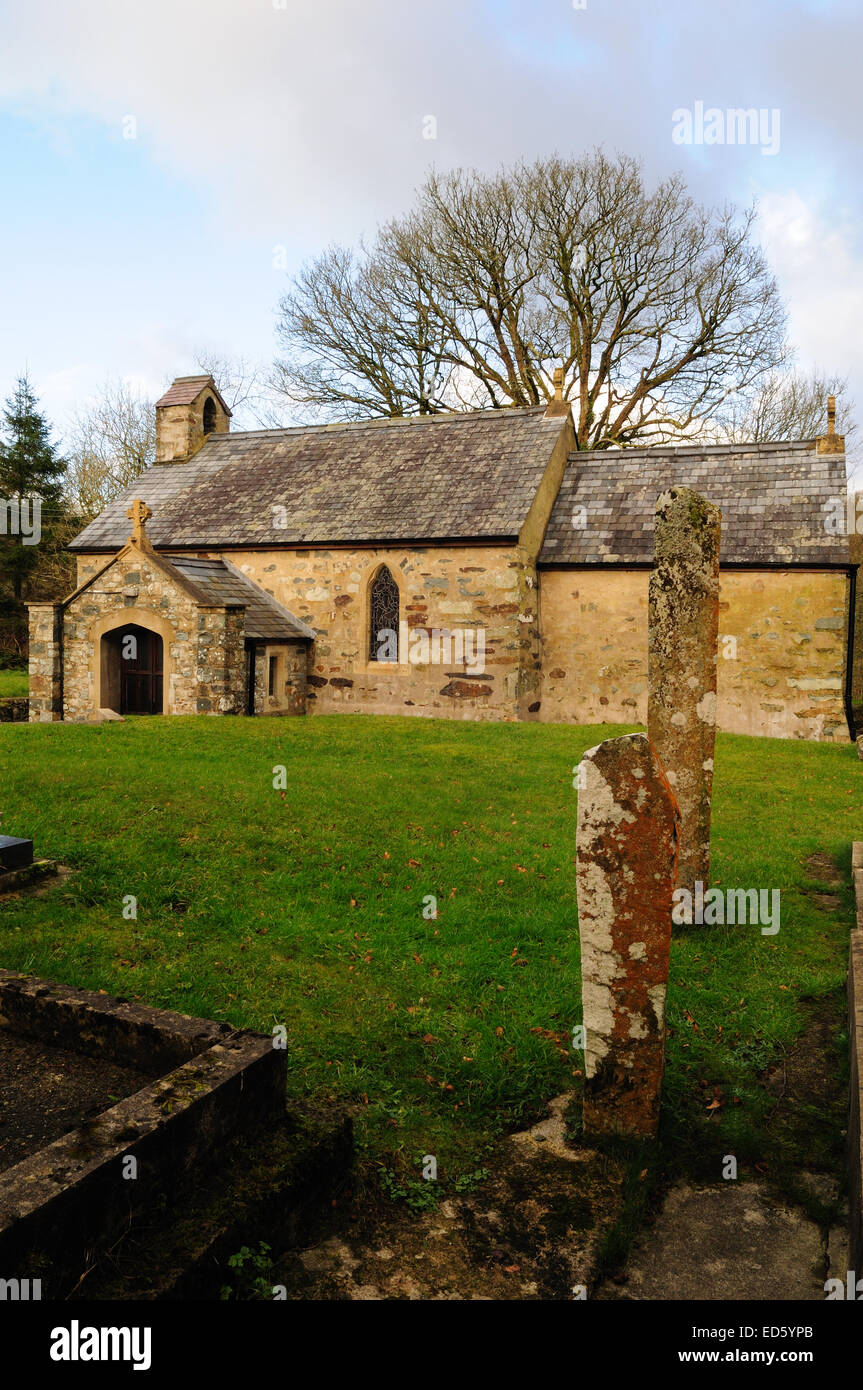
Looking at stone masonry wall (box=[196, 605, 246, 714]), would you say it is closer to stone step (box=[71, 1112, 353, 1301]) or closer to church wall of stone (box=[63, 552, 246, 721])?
church wall of stone (box=[63, 552, 246, 721])

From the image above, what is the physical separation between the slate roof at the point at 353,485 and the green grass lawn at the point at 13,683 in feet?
14.6

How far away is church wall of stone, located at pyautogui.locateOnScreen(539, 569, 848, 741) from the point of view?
630 inches

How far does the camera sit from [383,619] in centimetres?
1847

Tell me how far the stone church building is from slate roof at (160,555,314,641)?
0.25 feet

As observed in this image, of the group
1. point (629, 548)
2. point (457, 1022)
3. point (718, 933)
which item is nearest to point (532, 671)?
point (629, 548)

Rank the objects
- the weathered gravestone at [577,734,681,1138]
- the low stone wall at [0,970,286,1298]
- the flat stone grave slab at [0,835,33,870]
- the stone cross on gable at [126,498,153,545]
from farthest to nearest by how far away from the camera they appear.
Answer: the stone cross on gable at [126,498,153,545]
the flat stone grave slab at [0,835,33,870]
the weathered gravestone at [577,734,681,1138]
the low stone wall at [0,970,286,1298]

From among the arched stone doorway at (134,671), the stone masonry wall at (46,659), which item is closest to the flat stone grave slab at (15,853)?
the arched stone doorway at (134,671)

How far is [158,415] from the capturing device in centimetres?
2320

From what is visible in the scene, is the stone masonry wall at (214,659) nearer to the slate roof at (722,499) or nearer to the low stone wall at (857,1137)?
the slate roof at (722,499)

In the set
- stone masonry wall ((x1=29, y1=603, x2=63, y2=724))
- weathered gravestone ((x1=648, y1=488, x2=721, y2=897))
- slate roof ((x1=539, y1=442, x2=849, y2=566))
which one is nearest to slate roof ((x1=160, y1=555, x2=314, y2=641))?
stone masonry wall ((x1=29, y1=603, x2=63, y2=724))

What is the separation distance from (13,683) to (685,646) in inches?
901

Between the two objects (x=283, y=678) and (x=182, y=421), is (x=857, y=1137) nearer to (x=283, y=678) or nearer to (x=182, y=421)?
(x=283, y=678)

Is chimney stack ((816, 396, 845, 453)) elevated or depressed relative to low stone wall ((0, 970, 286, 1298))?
elevated

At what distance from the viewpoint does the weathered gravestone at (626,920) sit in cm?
375
